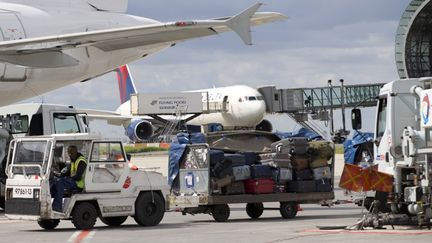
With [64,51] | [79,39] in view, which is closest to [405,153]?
[79,39]

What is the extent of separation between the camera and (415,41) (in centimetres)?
6606

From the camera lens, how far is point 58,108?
2656 centimetres

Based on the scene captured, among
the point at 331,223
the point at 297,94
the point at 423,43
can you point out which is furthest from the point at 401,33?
the point at 331,223

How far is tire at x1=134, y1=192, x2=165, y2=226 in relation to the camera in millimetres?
19422

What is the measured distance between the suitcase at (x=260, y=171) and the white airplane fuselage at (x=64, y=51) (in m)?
9.65

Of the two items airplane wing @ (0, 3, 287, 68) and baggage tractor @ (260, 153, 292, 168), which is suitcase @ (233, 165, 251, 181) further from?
airplane wing @ (0, 3, 287, 68)

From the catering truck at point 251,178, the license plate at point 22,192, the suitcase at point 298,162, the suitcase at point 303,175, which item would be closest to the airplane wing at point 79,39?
the catering truck at point 251,178

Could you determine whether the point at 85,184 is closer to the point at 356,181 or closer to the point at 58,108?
the point at 356,181

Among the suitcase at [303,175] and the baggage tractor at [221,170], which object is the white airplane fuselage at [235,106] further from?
the baggage tractor at [221,170]

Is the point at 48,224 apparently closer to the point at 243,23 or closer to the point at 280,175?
the point at 280,175

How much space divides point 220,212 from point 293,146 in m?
2.25

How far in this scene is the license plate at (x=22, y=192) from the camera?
1839 centimetres

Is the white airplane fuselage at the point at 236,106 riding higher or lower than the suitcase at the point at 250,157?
higher

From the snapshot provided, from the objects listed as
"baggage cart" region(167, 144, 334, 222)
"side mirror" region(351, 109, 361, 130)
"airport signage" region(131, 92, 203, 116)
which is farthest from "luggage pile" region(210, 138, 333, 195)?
"airport signage" region(131, 92, 203, 116)
